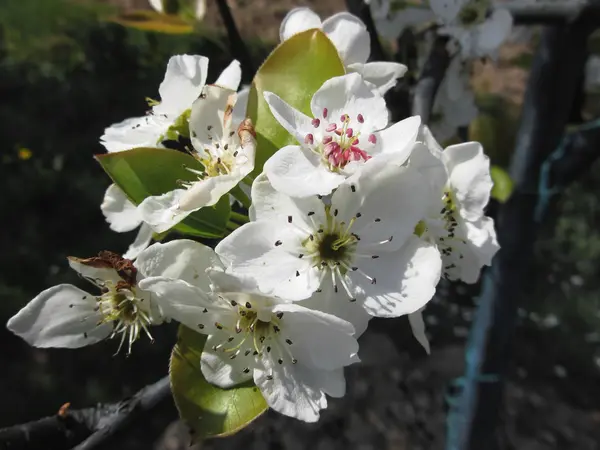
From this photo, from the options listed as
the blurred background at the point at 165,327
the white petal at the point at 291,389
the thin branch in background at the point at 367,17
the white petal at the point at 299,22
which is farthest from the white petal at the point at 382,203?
the blurred background at the point at 165,327

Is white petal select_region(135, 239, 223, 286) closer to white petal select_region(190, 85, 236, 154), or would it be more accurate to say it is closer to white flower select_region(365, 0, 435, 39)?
white petal select_region(190, 85, 236, 154)

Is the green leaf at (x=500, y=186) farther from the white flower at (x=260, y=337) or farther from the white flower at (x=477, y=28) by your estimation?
the white flower at (x=260, y=337)

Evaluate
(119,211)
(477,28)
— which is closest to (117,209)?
(119,211)

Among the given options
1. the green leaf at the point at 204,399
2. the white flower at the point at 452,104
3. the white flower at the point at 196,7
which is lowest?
the white flower at the point at 452,104

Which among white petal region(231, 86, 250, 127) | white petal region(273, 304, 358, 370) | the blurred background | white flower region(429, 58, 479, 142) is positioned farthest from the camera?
the blurred background

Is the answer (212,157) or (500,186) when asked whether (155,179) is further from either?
(500,186)

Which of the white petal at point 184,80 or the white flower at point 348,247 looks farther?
the white petal at point 184,80

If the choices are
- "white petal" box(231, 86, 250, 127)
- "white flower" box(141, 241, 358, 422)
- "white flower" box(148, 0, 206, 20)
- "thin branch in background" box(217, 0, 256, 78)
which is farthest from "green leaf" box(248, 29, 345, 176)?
"white flower" box(148, 0, 206, 20)
